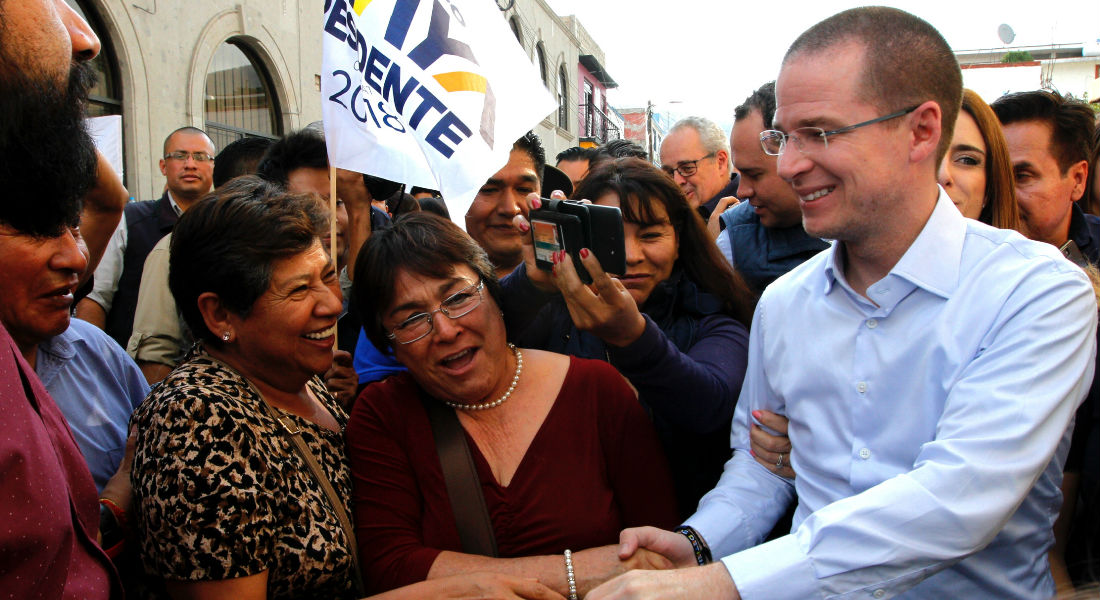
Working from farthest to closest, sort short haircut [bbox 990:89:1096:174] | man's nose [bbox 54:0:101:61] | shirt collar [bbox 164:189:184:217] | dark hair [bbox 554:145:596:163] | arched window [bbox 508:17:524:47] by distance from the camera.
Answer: arched window [bbox 508:17:524:47] < dark hair [bbox 554:145:596:163] < shirt collar [bbox 164:189:184:217] < short haircut [bbox 990:89:1096:174] < man's nose [bbox 54:0:101:61]

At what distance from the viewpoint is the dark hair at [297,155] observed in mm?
3680

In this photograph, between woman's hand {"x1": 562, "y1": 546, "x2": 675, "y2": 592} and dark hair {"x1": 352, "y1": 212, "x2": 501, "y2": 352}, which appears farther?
dark hair {"x1": 352, "y1": 212, "x2": 501, "y2": 352}

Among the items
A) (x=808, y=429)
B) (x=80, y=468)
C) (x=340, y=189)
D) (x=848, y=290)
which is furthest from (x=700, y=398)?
(x=340, y=189)

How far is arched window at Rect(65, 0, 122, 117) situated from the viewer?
7.97 metres

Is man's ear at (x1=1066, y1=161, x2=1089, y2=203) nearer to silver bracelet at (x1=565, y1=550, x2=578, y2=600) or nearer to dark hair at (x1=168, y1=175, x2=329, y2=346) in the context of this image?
silver bracelet at (x1=565, y1=550, x2=578, y2=600)

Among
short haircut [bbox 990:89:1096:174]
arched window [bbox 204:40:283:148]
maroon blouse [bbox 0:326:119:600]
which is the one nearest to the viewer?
maroon blouse [bbox 0:326:119:600]

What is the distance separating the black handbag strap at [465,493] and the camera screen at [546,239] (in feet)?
1.85

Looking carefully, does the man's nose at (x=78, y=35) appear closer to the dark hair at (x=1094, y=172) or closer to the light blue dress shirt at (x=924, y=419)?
the light blue dress shirt at (x=924, y=419)

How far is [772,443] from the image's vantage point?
2.07 meters

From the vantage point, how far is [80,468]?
165 centimetres

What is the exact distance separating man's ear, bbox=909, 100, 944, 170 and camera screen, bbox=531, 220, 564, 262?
Result: 0.91 meters

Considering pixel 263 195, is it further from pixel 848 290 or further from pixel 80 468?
A: pixel 848 290

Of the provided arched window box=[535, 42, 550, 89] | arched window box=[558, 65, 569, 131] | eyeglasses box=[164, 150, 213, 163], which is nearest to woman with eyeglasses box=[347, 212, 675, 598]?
eyeglasses box=[164, 150, 213, 163]

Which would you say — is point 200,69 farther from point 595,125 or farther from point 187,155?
point 595,125
